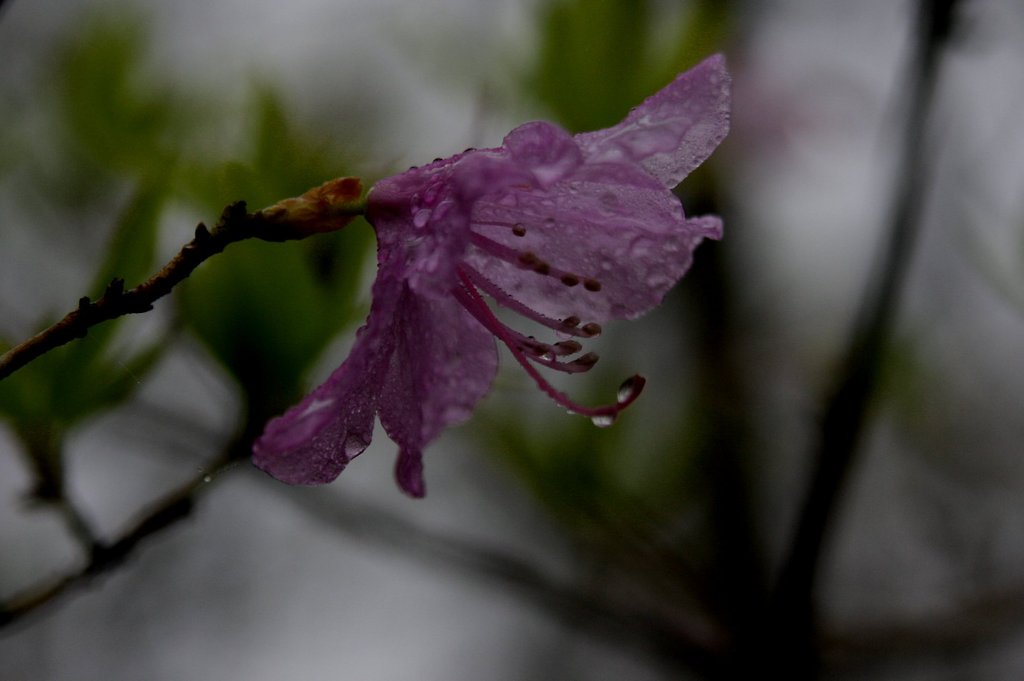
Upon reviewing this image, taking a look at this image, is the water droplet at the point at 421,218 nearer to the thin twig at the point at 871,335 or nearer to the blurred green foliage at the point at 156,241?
the blurred green foliage at the point at 156,241

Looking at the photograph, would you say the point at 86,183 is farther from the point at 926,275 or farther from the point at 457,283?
the point at 926,275

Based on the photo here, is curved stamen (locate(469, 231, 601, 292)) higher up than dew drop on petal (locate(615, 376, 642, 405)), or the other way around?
curved stamen (locate(469, 231, 601, 292))

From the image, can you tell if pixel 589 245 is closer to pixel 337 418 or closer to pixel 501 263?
pixel 501 263

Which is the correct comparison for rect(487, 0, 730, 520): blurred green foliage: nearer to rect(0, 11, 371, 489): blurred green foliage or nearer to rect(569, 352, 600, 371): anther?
rect(0, 11, 371, 489): blurred green foliage

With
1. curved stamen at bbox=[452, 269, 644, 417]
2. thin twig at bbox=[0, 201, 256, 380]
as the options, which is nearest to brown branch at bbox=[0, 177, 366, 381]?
thin twig at bbox=[0, 201, 256, 380]

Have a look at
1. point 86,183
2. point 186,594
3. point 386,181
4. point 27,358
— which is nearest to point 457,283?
point 386,181

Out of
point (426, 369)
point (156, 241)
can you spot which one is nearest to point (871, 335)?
point (426, 369)
